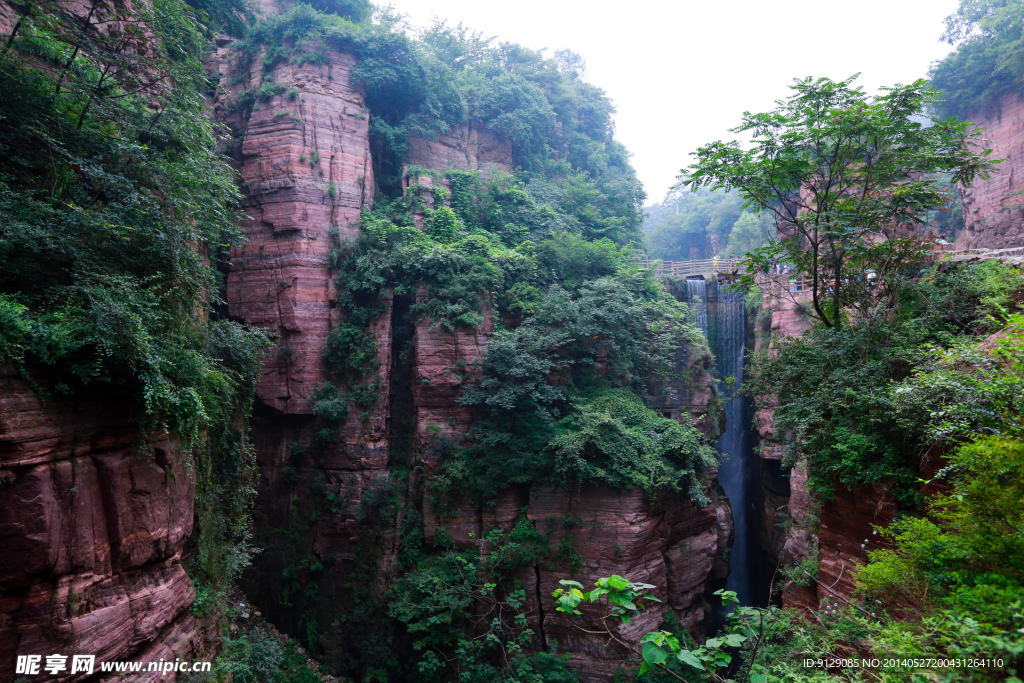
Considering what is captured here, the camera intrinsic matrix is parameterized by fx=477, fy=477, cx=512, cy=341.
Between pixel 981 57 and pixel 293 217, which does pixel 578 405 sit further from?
pixel 981 57

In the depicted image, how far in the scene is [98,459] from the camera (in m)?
6.14

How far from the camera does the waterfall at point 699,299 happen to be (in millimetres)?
20844

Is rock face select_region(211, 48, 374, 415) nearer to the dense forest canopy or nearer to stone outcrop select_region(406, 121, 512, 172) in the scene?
the dense forest canopy

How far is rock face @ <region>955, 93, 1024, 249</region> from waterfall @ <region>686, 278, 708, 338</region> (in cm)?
871

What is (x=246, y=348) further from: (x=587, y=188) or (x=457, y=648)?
(x=587, y=188)

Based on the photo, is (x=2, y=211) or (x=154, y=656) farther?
(x=154, y=656)

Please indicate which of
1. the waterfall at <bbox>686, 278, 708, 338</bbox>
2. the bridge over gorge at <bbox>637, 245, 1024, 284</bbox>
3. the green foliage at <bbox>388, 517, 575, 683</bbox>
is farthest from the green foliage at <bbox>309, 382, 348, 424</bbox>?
the waterfall at <bbox>686, 278, 708, 338</bbox>

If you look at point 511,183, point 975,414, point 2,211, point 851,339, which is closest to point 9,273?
point 2,211

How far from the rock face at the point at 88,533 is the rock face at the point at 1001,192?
22329 millimetres

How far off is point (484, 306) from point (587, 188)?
836cm

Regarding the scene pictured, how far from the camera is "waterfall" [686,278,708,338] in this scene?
2084 centimetres

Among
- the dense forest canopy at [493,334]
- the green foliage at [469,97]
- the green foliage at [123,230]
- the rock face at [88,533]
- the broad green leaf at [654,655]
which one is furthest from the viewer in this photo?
the green foliage at [469,97]

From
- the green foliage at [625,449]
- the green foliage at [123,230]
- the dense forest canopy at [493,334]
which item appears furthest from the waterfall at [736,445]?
the green foliage at [123,230]

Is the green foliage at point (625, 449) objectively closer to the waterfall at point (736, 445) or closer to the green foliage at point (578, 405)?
the green foliage at point (578, 405)
